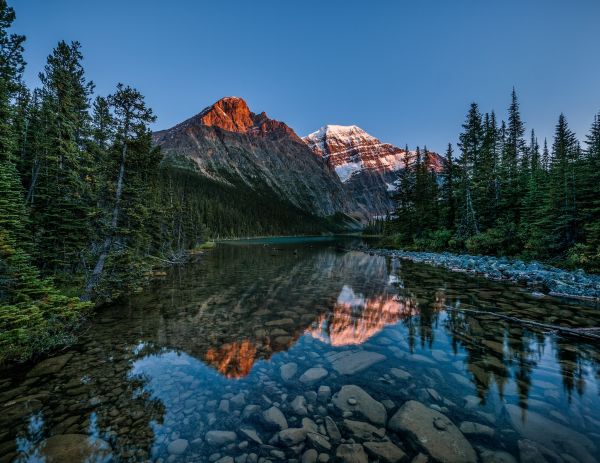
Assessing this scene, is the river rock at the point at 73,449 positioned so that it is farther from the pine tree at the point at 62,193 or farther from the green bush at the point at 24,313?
the pine tree at the point at 62,193

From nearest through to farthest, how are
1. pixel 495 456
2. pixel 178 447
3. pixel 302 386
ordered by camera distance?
pixel 495 456 → pixel 178 447 → pixel 302 386

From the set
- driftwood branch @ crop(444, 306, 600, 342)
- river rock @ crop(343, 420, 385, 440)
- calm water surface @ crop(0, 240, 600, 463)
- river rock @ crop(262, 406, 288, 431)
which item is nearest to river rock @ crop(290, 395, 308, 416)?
calm water surface @ crop(0, 240, 600, 463)

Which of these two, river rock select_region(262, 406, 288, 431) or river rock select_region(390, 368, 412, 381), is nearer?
river rock select_region(262, 406, 288, 431)

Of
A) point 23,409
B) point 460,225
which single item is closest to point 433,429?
point 23,409

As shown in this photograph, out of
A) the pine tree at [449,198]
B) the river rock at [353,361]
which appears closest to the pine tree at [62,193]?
the river rock at [353,361]

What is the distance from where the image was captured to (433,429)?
15.1 ft

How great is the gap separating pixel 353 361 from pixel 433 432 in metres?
3.08

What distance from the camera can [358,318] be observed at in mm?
11234

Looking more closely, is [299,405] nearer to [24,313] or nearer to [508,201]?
[24,313]

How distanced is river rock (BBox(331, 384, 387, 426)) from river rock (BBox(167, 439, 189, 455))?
2864 millimetres

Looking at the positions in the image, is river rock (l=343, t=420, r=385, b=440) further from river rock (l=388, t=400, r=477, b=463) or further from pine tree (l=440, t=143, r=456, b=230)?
pine tree (l=440, t=143, r=456, b=230)

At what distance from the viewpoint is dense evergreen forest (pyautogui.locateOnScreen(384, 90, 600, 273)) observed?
67.7 feet

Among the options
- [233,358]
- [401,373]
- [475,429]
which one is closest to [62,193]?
[233,358]

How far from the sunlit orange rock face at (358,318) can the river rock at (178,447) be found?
5.23 m
